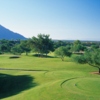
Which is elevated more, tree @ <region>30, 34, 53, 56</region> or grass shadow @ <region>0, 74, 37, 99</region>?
tree @ <region>30, 34, 53, 56</region>

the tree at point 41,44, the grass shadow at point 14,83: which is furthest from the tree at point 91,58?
the tree at point 41,44

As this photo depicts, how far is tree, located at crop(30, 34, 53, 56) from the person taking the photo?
130375mm

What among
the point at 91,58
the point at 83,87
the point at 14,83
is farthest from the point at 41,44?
the point at 83,87

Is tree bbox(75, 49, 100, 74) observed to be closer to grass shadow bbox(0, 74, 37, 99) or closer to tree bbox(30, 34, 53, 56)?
grass shadow bbox(0, 74, 37, 99)

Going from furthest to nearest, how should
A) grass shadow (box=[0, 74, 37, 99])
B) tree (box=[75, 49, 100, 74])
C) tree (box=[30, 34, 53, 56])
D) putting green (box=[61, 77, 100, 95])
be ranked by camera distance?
tree (box=[30, 34, 53, 56])
tree (box=[75, 49, 100, 74])
grass shadow (box=[0, 74, 37, 99])
putting green (box=[61, 77, 100, 95])

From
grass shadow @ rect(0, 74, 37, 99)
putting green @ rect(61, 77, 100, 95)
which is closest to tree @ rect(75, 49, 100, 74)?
grass shadow @ rect(0, 74, 37, 99)

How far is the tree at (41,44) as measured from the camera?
428 ft

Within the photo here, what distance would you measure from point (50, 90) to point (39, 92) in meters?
1.88

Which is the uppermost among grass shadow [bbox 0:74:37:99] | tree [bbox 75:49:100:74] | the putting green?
tree [bbox 75:49:100:74]

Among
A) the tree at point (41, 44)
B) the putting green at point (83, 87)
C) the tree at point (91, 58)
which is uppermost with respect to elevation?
the tree at point (41, 44)

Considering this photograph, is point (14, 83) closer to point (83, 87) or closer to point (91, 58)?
point (83, 87)

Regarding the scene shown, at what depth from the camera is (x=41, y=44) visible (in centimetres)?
13075

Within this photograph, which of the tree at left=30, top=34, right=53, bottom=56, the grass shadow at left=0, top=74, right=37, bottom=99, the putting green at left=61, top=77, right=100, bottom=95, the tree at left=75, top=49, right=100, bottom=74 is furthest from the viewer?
the tree at left=30, top=34, right=53, bottom=56

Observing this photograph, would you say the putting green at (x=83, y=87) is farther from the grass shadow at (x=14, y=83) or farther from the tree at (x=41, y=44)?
the tree at (x=41, y=44)
